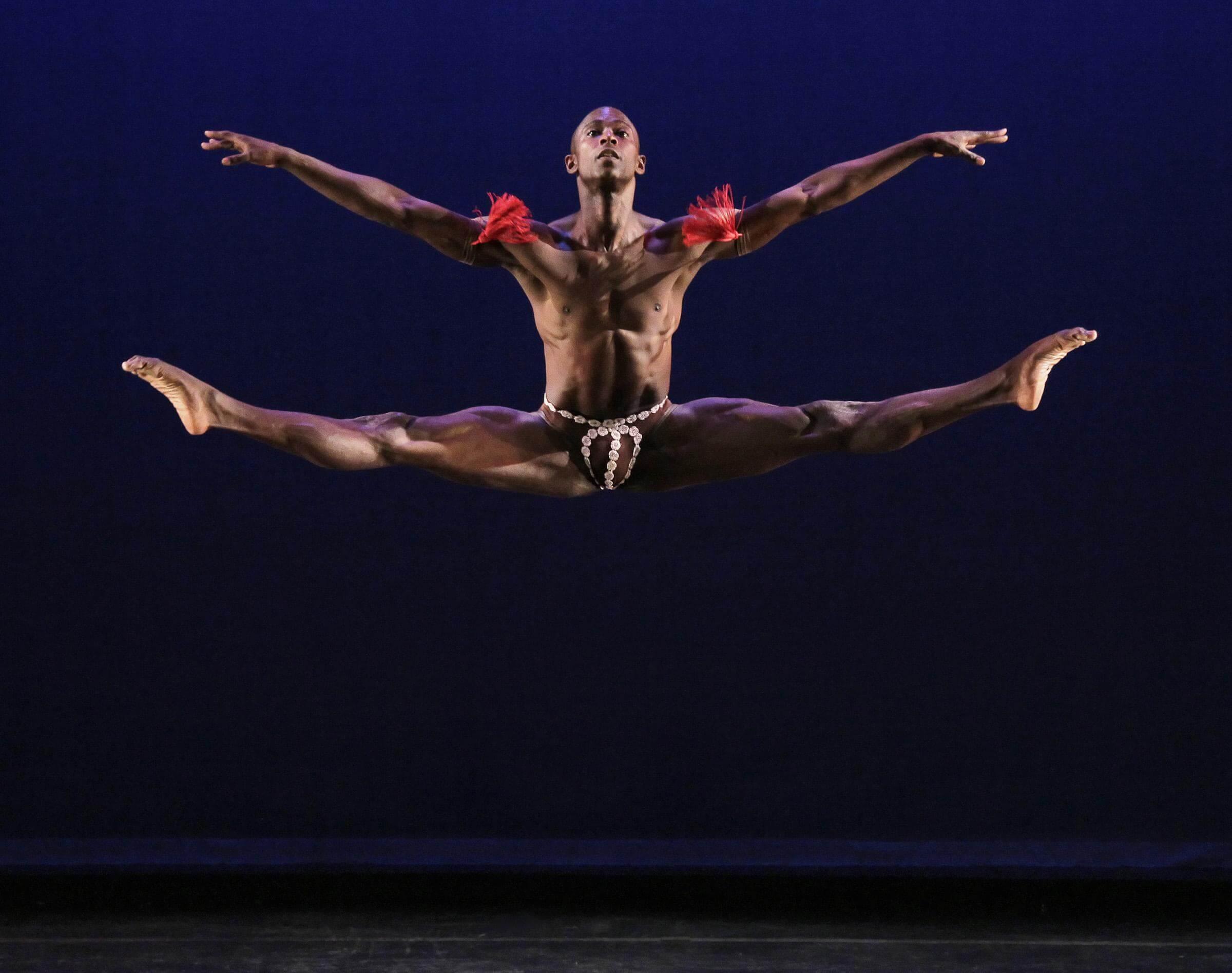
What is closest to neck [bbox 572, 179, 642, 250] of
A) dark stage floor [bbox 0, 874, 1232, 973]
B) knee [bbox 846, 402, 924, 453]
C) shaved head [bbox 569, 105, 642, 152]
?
shaved head [bbox 569, 105, 642, 152]

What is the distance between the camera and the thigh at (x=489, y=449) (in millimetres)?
4203

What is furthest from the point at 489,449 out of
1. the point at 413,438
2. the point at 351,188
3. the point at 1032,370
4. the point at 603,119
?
the point at 1032,370

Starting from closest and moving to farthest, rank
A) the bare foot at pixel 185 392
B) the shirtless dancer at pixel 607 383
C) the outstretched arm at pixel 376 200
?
the bare foot at pixel 185 392
the outstretched arm at pixel 376 200
the shirtless dancer at pixel 607 383

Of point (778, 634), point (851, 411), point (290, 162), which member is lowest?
point (778, 634)

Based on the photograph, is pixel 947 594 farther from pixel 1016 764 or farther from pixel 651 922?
pixel 651 922

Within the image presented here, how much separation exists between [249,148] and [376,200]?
36 centimetres

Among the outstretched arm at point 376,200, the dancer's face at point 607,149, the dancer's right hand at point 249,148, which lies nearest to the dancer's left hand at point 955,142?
the dancer's face at point 607,149

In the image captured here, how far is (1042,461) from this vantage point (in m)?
6.22

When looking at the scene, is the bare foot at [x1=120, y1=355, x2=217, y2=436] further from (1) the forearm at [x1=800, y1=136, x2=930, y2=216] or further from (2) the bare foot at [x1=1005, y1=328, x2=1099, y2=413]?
(2) the bare foot at [x1=1005, y1=328, x2=1099, y2=413]

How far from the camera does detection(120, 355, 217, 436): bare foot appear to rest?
12.1ft

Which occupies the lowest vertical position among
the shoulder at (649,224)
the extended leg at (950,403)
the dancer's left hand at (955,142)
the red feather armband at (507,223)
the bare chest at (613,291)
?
the extended leg at (950,403)

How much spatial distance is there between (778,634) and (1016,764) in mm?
1206

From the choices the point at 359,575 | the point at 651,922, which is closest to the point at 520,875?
the point at 651,922

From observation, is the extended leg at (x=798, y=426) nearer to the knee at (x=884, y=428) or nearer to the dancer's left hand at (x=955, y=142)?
the knee at (x=884, y=428)
